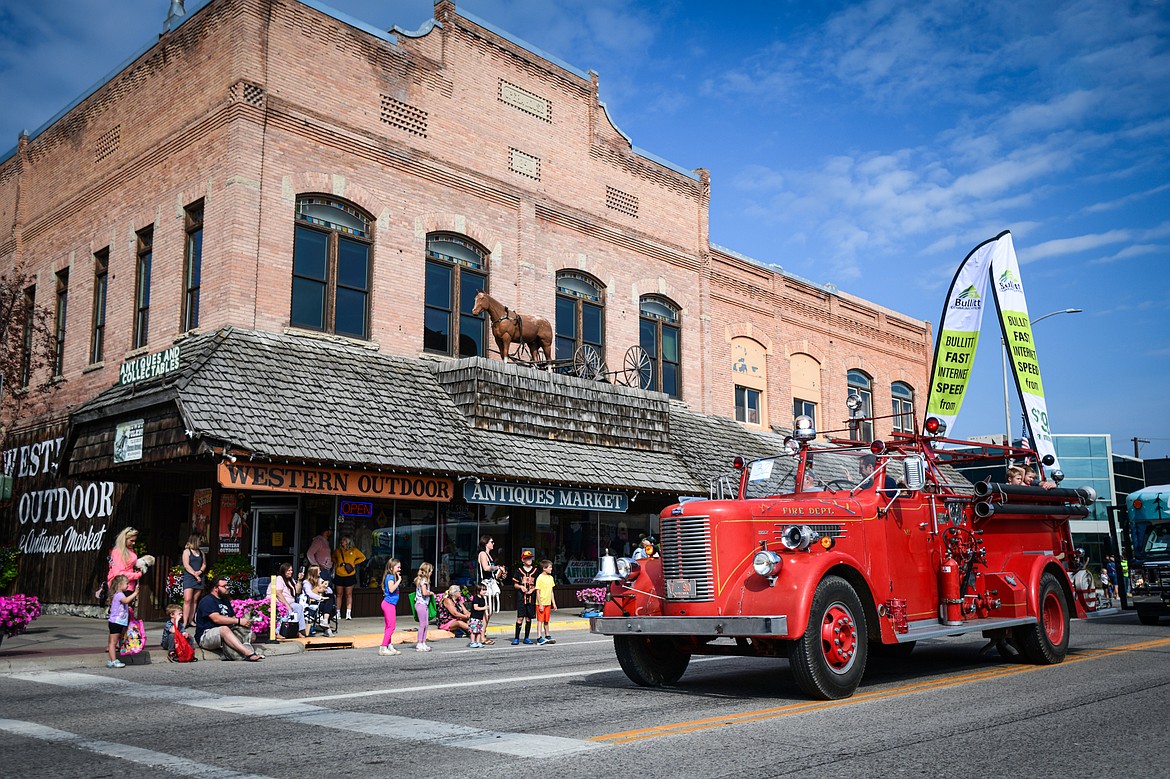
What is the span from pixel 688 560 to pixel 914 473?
2747mm

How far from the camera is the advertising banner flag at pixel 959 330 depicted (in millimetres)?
21125

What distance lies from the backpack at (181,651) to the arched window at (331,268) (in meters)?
8.13

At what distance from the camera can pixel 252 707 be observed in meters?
9.27

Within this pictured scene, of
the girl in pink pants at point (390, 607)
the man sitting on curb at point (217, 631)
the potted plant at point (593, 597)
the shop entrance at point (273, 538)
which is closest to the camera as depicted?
the man sitting on curb at point (217, 631)

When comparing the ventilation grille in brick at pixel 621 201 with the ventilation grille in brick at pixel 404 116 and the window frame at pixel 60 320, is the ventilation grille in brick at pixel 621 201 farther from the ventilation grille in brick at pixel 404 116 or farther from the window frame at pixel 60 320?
the window frame at pixel 60 320

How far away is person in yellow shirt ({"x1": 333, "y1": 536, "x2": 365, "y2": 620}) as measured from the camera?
20.1 metres

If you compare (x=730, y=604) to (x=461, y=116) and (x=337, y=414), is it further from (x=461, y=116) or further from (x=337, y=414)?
(x=461, y=116)

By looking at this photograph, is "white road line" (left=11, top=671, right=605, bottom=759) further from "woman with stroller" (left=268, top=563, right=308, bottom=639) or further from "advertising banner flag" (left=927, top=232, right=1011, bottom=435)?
"advertising banner flag" (left=927, top=232, right=1011, bottom=435)

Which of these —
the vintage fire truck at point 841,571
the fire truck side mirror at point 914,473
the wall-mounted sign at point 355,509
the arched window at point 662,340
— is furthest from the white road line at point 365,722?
the arched window at point 662,340

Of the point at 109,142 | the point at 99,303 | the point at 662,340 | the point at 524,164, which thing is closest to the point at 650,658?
the point at 524,164

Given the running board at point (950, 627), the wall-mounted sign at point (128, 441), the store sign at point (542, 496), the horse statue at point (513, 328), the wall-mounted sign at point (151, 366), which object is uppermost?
the horse statue at point (513, 328)

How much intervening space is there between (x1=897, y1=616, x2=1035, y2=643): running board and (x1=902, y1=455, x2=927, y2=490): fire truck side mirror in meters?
1.40

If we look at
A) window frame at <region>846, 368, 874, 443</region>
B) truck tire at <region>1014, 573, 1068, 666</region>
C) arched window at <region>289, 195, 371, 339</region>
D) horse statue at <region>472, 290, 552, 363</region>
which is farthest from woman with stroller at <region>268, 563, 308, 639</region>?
window frame at <region>846, 368, 874, 443</region>

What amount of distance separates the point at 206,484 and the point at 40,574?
21.8 ft
